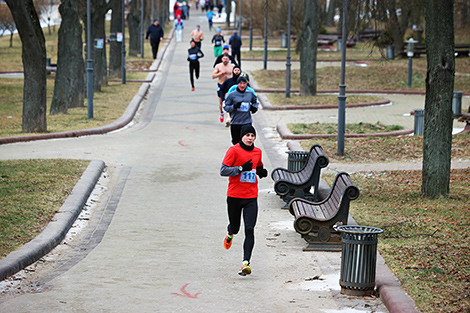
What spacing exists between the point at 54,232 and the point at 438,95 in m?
5.73

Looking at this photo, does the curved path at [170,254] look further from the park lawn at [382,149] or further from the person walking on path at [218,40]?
the person walking on path at [218,40]

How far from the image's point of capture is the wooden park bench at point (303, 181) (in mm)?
11562

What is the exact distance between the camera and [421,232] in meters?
9.66

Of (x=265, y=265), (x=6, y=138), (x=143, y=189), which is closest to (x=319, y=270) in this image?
(x=265, y=265)

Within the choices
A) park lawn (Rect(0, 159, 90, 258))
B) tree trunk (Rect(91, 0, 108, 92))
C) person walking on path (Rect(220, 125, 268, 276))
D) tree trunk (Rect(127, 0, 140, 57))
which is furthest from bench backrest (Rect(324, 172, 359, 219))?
tree trunk (Rect(127, 0, 140, 57))

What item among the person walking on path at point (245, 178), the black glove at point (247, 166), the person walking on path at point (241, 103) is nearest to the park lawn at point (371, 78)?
the person walking on path at point (241, 103)

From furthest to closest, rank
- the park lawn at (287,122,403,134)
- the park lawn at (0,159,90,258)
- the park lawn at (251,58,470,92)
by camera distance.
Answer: the park lawn at (251,58,470,92), the park lawn at (287,122,403,134), the park lawn at (0,159,90,258)

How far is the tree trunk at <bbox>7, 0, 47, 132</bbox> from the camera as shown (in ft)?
59.0

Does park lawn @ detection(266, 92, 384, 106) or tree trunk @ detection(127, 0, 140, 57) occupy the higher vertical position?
tree trunk @ detection(127, 0, 140, 57)

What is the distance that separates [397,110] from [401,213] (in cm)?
1443

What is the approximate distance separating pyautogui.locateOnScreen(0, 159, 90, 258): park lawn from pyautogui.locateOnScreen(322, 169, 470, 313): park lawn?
416 cm

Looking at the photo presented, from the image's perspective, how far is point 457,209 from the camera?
1088 centimetres

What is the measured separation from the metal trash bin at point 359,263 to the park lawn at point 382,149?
7.96m

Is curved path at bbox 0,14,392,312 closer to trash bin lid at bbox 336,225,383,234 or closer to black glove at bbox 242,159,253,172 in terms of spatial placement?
trash bin lid at bbox 336,225,383,234
